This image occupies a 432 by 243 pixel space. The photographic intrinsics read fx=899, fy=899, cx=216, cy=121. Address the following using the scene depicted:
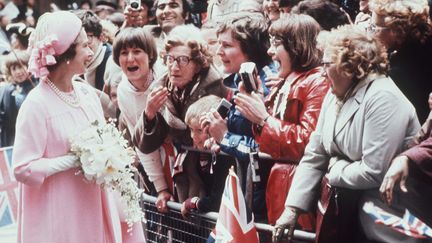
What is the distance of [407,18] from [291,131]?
0.93 m

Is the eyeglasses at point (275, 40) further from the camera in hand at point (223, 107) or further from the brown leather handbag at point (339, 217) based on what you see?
the brown leather handbag at point (339, 217)

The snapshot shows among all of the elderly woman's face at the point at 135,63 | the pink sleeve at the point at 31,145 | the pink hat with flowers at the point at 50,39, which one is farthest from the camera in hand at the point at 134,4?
the pink sleeve at the point at 31,145

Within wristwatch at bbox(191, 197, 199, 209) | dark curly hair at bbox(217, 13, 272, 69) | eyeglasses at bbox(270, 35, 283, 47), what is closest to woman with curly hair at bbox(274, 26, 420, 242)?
eyeglasses at bbox(270, 35, 283, 47)

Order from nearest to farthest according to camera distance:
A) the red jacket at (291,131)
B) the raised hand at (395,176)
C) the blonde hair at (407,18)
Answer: the raised hand at (395,176)
the blonde hair at (407,18)
the red jacket at (291,131)

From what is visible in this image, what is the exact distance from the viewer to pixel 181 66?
6379 mm

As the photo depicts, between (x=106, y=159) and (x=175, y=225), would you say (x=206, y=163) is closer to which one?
(x=175, y=225)

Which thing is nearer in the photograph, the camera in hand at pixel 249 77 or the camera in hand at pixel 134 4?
the camera in hand at pixel 249 77

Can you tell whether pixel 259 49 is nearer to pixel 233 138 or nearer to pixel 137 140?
pixel 233 138

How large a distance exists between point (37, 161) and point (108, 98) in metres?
2.52

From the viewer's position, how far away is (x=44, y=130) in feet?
18.3

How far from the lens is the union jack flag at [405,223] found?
4.49m

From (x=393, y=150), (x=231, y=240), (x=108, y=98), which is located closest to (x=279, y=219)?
(x=231, y=240)

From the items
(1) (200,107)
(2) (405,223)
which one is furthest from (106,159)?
(2) (405,223)

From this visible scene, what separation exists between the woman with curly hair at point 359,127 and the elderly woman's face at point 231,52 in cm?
114
